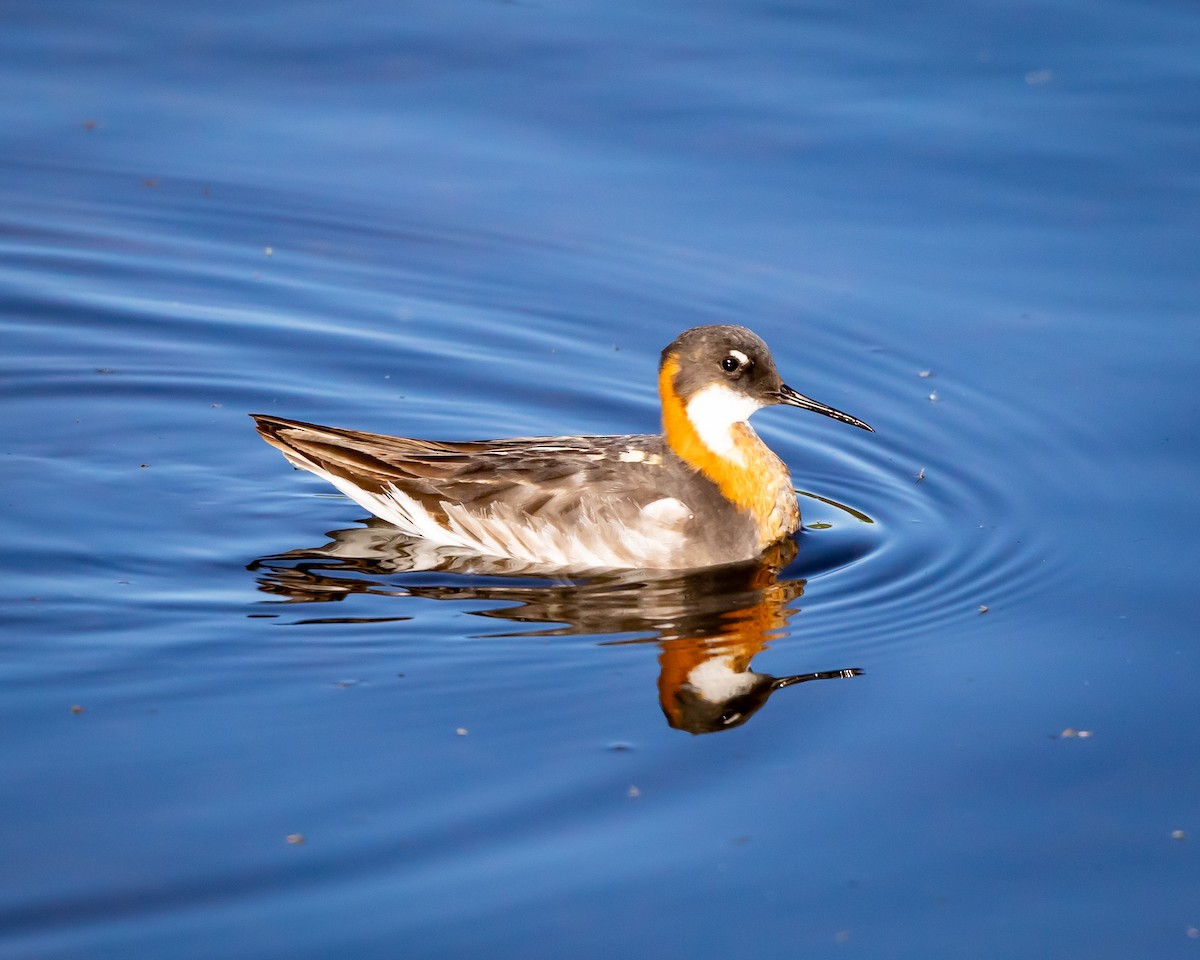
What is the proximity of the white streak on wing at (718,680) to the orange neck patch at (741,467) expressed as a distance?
187 centimetres

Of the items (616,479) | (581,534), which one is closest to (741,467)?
(616,479)

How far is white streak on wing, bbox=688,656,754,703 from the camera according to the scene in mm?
9086

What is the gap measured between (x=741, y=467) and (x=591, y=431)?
4.94 feet

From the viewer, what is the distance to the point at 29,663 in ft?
29.8

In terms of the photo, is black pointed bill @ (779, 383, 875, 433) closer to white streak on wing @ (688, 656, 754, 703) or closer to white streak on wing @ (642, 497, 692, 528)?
white streak on wing @ (642, 497, 692, 528)

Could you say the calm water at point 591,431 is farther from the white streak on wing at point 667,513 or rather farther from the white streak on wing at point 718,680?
the white streak on wing at point 667,513

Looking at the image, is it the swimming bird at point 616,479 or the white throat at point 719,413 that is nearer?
the swimming bird at point 616,479

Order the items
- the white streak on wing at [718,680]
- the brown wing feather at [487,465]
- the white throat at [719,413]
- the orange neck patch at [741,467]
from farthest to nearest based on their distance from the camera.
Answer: the white throat at [719,413], the orange neck patch at [741,467], the brown wing feather at [487,465], the white streak on wing at [718,680]

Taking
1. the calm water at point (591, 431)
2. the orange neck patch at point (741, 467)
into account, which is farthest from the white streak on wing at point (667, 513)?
the calm water at point (591, 431)

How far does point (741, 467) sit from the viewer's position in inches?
442

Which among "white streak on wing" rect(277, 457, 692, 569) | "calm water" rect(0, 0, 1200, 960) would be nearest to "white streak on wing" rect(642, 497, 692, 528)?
"white streak on wing" rect(277, 457, 692, 569)

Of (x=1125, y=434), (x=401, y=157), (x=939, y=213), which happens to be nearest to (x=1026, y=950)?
(x=1125, y=434)

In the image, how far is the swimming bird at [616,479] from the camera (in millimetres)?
10898

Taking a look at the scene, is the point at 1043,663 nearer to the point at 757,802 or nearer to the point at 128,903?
the point at 757,802
